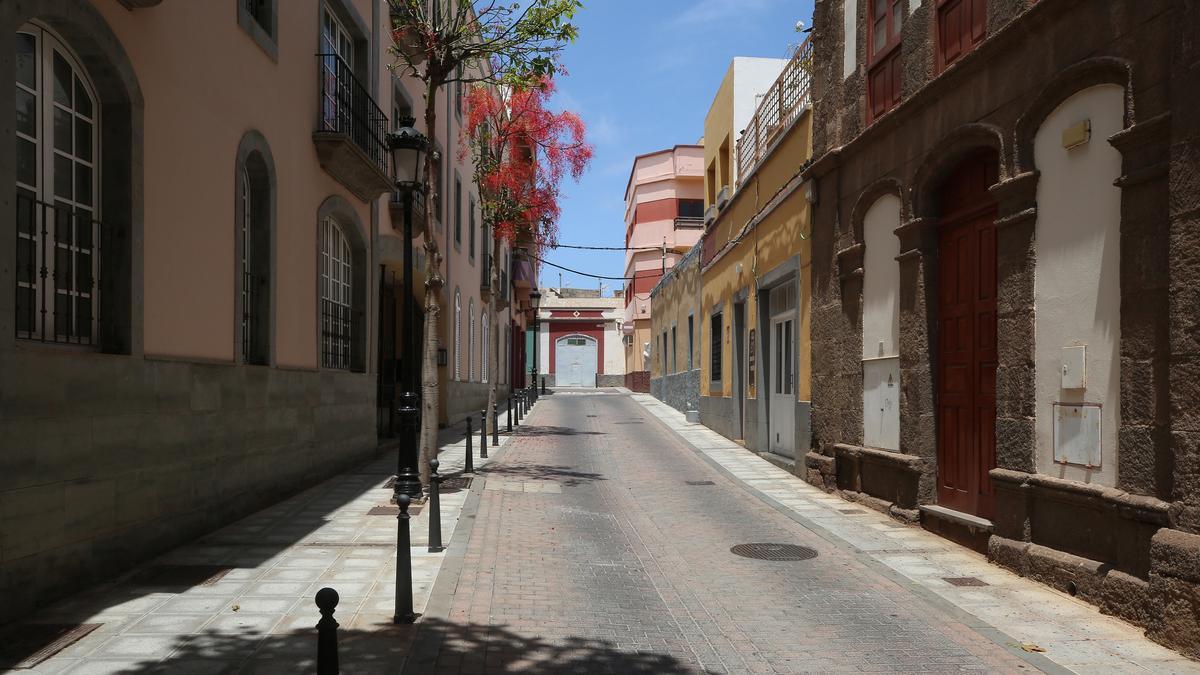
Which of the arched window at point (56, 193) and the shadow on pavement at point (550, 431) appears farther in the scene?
the shadow on pavement at point (550, 431)

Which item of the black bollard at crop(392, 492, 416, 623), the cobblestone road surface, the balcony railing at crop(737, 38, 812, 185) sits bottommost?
the cobblestone road surface

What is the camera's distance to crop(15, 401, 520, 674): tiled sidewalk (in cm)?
521

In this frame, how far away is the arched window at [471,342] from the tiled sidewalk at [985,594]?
1529cm

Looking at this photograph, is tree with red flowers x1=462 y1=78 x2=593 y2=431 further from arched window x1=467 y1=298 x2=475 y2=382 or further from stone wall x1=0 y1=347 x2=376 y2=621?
stone wall x1=0 y1=347 x2=376 y2=621

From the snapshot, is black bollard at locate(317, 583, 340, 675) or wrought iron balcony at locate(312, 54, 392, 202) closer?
black bollard at locate(317, 583, 340, 675)

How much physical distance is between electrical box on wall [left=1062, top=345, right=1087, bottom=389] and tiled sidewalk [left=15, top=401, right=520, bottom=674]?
5186mm

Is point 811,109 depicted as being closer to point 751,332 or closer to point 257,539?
point 751,332

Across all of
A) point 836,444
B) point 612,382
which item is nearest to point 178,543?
point 836,444

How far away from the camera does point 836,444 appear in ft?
39.4

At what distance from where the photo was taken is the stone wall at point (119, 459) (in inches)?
234

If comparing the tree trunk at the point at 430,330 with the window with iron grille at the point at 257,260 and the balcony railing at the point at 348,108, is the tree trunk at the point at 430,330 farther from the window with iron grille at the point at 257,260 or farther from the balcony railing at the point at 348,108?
the window with iron grille at the point at 257,260

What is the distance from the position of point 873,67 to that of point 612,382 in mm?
48657

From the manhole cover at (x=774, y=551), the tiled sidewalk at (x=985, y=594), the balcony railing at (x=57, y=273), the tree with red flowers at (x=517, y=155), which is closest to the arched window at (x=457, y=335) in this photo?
the tree with red flowers at (x=517, y=155)

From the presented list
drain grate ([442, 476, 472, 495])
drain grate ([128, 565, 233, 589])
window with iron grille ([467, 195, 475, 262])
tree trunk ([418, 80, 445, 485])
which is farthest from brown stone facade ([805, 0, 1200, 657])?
window with iron grille ([467, 195, 475, 262])
